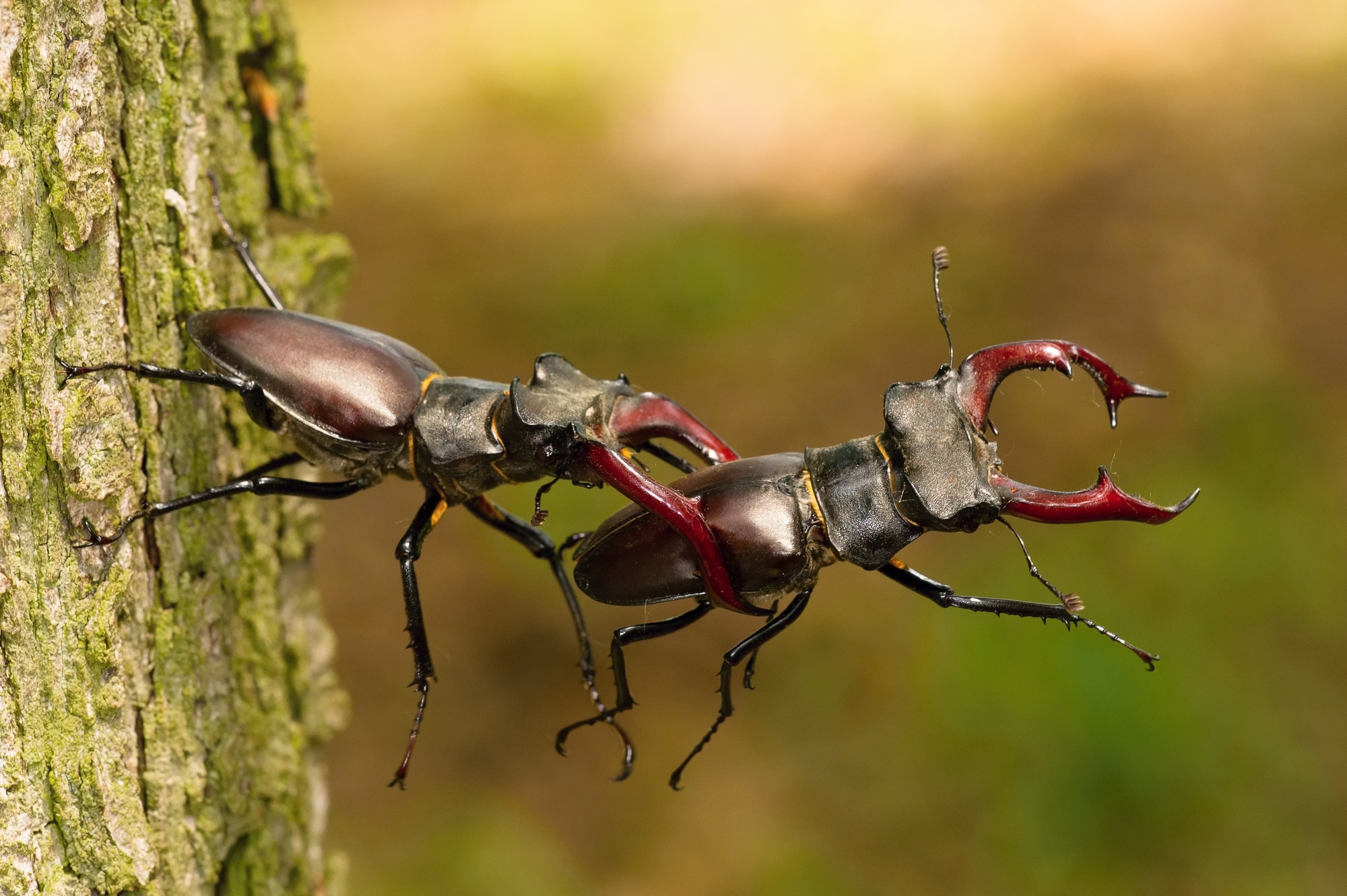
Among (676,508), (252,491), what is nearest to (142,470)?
(252,491)

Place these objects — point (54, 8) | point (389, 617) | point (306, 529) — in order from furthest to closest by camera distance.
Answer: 1. point (389, 617)
2. point (306, 529)
3. point (54, 8)

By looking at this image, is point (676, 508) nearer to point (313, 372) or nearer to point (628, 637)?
point (628, 637)

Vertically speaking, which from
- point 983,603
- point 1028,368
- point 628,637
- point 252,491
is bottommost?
point 983,603

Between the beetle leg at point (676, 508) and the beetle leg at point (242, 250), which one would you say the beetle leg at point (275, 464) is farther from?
the beetle leg at point (676, 508)

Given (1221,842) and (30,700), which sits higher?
(30,700)

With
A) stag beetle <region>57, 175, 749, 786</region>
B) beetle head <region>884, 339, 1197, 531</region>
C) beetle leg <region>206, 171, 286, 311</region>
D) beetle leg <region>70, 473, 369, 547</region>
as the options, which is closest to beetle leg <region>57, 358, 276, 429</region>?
stag beetle <region>57, 175, 749, 786</region>

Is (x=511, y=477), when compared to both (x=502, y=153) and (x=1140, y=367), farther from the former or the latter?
(x=502, y=153)

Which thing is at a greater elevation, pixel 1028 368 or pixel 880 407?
pixel 880 407

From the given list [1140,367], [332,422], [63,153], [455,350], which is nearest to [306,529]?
[332,422]

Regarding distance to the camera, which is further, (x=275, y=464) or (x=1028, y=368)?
(x=275, y=464)
